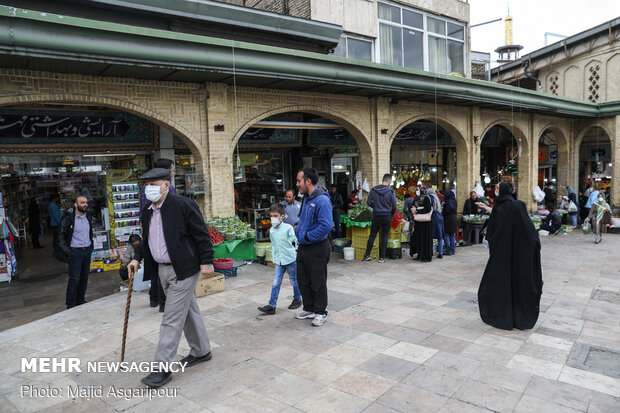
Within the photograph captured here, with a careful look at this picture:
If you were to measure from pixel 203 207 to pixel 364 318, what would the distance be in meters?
4.93

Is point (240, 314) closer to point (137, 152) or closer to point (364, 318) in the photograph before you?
point (364, 318)

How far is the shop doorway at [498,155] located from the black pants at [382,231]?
11941 mm

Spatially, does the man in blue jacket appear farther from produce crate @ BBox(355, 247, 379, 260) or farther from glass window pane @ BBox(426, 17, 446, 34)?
glass window pane @ BBox(426, 17, 446, 34)

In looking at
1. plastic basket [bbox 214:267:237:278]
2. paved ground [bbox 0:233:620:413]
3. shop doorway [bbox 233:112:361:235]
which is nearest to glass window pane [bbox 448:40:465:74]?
shop doorway [bbox 233:112:361:235]

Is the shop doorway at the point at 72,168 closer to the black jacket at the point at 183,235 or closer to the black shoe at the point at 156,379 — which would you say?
the black shoe at the point at 156,379

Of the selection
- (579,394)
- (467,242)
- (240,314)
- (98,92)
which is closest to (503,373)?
(579,394)

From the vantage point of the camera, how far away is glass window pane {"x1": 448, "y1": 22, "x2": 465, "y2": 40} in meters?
15.5

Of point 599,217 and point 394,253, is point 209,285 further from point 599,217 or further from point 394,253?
point 599,217

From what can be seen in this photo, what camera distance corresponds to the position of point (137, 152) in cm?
1055

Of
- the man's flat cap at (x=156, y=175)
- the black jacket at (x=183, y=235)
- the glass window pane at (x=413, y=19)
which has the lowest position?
the black jacket at (x=183, y=235)

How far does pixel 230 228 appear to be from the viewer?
8.38 meters

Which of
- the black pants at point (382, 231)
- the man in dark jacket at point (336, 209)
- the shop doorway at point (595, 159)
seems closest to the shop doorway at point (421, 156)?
the man in dark jacket at point (336, 209)

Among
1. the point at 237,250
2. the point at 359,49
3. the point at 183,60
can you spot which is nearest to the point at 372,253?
the point at 237,250

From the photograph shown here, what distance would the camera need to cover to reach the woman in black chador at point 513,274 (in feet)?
16.1
